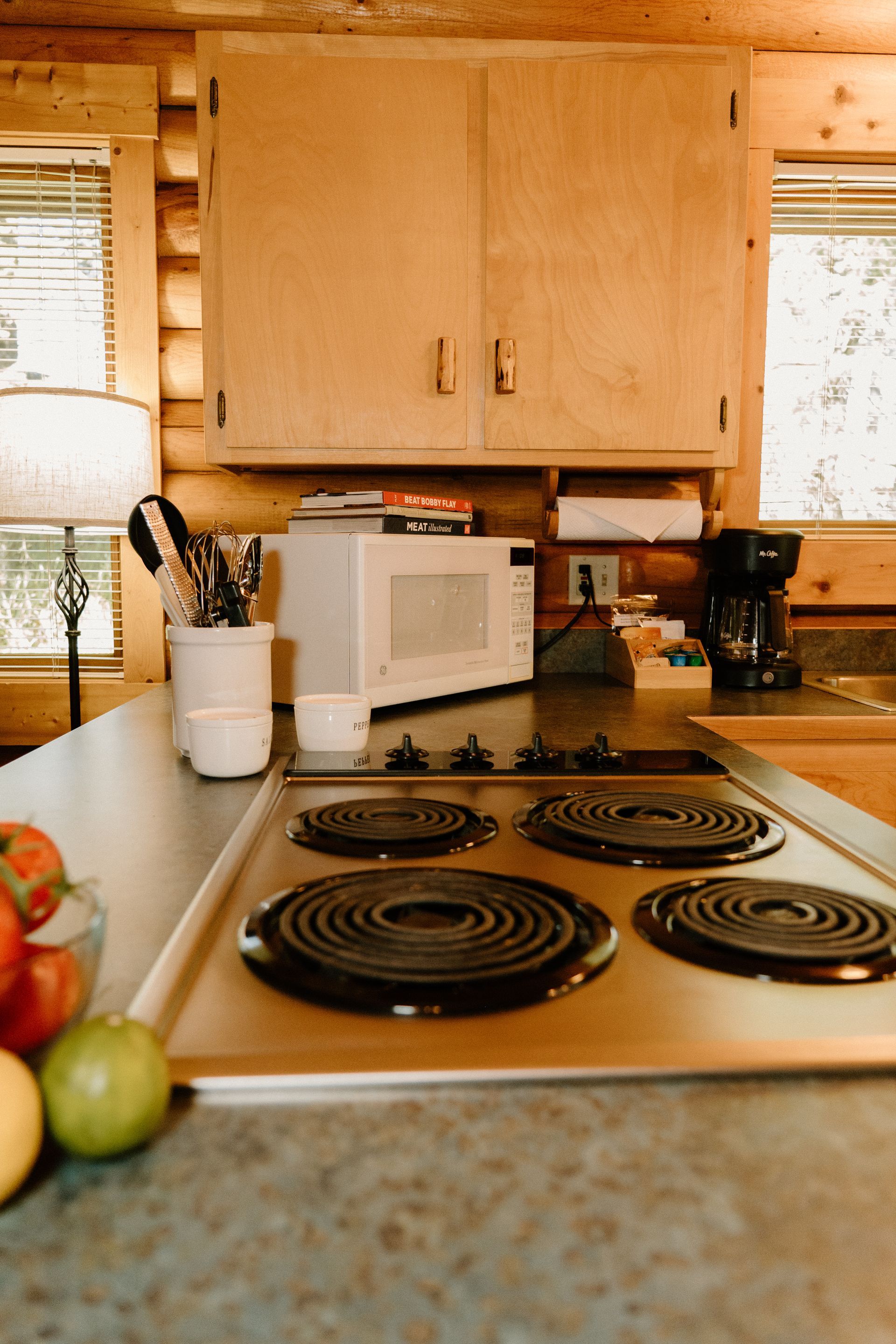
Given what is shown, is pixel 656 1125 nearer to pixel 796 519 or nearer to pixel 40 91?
pixel 796 519

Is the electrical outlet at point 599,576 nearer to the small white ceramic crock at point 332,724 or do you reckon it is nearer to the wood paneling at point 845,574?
the wood paneling at point 845,574

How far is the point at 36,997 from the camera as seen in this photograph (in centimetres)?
41

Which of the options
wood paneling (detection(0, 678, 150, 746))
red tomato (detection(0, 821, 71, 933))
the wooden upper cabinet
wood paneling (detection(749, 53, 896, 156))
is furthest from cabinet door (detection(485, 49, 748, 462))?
red tomato (detection(0, 821, 71, 933))

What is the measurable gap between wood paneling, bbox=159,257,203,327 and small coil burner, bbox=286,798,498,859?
4.80ft

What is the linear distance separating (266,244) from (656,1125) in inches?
65.1

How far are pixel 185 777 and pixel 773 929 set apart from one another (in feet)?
2.33

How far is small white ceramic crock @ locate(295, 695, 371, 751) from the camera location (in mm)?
A: 1191

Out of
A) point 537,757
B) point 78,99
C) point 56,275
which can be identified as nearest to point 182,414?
point 56,275

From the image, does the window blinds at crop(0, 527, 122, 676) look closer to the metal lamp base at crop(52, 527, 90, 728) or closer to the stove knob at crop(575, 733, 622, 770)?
the metal lamp base at crop(52, 527, 90, 728)

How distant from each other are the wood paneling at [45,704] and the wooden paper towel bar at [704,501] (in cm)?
95

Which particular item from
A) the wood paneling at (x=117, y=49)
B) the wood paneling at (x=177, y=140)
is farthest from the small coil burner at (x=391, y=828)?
the wood paneling at (x=117, y=49)

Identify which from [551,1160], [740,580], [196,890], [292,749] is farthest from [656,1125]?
[740,580]

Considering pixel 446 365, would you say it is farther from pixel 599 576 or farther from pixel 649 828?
pixel 649 828

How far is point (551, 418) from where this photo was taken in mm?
1768
